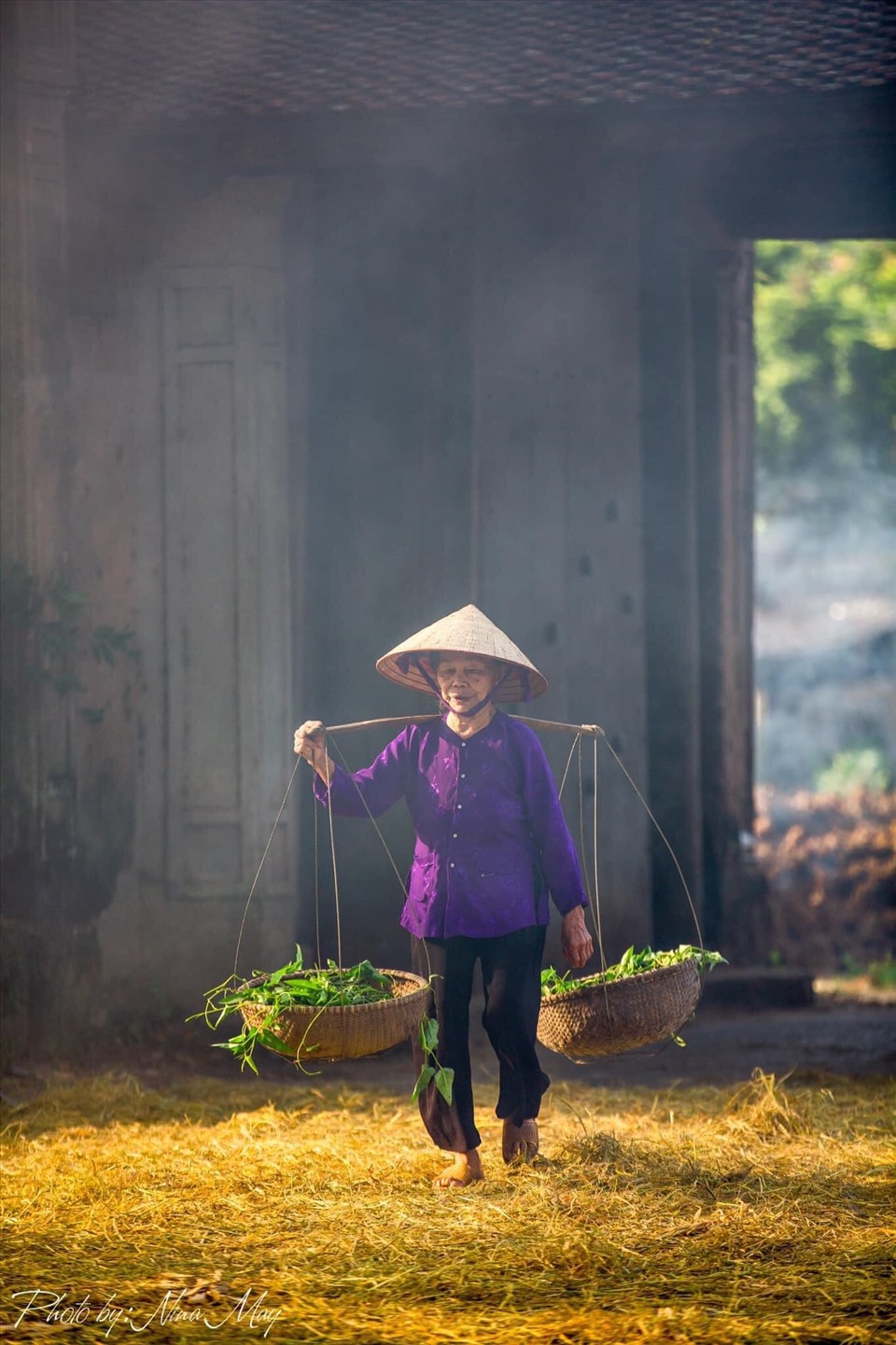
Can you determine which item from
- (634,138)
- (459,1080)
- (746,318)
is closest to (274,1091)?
(459,1080)

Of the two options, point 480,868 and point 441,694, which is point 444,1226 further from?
point 441,694

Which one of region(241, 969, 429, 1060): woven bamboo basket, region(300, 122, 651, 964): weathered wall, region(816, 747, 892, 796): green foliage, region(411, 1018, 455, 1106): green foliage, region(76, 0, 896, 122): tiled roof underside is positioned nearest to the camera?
region(241, 969, 429, 1060): woven bamboo basket

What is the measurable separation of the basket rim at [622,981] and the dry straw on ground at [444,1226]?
61cm

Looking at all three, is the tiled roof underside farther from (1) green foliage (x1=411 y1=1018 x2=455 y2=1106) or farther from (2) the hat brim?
(1) green foliage (x1=411 y1=1018 x2=455 y2=1106)

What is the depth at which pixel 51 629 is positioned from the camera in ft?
25.1

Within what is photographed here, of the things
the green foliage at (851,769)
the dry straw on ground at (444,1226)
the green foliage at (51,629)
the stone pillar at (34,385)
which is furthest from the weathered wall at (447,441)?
the green foliage at (851,769)

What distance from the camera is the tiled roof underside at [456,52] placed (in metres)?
8.20

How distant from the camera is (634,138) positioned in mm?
8453

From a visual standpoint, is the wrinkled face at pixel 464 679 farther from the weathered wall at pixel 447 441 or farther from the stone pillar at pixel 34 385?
the weathered wall at pixel 447 441

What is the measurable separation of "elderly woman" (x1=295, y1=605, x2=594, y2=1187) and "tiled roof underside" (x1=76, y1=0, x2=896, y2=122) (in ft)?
13.5

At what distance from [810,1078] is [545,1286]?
11.6 ft

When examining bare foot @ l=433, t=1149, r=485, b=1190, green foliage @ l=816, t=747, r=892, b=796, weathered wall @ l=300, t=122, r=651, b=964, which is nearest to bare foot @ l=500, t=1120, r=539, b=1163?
bare foot @ l=433, t=1149, r=485, b=1190

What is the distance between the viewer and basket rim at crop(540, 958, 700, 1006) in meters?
5.18

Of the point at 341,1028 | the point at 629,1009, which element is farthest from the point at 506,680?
the point at 341,1028
